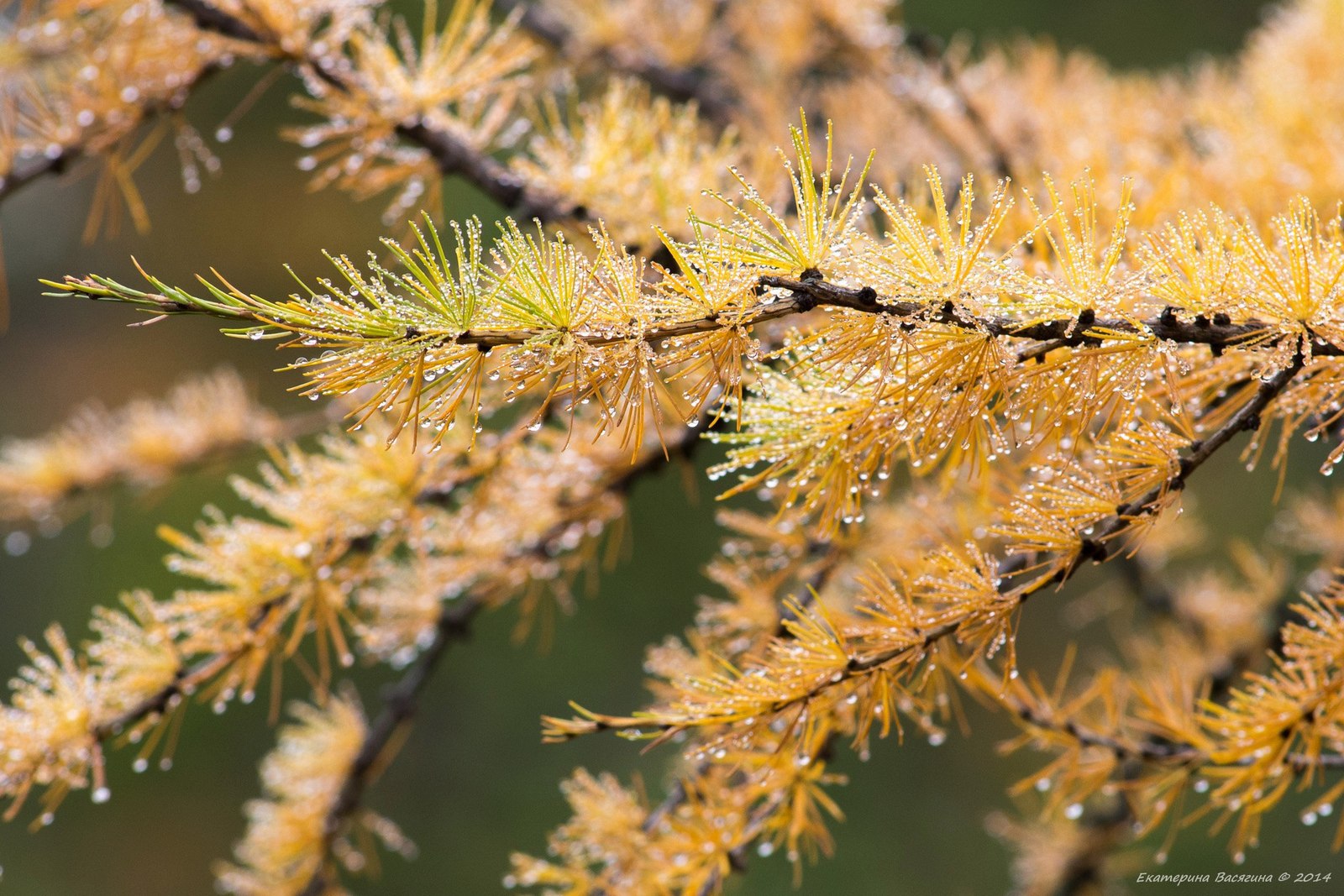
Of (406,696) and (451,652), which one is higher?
(406,696)

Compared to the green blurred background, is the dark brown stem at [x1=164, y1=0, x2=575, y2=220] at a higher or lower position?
higher

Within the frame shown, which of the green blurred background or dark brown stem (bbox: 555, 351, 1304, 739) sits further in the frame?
the green blurred background

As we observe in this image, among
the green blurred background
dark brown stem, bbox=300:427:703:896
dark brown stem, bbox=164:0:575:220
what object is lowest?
the green blurred background

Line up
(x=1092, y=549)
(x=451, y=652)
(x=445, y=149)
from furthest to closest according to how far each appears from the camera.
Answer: (x=451, y=652) → (x=445, y=149) → (x=1092, y=549)

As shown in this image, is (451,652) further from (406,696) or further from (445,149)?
(445,149)

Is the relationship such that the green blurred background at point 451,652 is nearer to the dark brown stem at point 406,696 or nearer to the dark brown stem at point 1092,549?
the dark brown stem at point 406,696

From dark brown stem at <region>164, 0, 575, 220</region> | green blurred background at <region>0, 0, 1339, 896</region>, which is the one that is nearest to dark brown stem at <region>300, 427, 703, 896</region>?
dark brown stem at <region>164, 0, 575, 220</region>

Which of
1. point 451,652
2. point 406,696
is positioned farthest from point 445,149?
point 451,652

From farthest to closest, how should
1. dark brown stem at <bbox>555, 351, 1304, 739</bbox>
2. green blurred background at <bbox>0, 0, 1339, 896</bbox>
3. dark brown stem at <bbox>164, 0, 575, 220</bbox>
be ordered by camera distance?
green blurred background at <bbox>0, 0, 1339, 896</bbox> < dark brown stem at <bbox>164, 0, 575, 220</bbox> < dark brown stem at <bbox>555, 351, 1304, 739</bbox>

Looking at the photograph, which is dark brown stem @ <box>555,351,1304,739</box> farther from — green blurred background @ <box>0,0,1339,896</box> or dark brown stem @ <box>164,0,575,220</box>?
green blurred background @ <box>0,0,1339,896</box>
